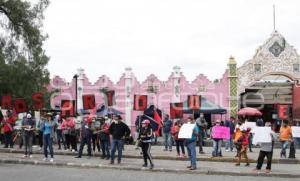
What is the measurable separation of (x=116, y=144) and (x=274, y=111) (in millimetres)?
30579

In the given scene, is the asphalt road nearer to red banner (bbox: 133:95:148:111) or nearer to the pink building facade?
red banner (bbox: 133:95:148:111)

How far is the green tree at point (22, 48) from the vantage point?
93.9 feet

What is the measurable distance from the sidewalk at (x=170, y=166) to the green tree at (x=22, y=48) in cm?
872

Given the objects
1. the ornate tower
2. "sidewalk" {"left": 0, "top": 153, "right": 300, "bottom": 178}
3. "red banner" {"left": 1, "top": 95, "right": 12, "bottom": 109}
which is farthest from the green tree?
the ornate tower

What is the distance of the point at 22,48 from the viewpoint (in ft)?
99.3

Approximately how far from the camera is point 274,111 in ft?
155

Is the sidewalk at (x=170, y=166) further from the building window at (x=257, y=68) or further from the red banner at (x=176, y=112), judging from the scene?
the building window at (x=257, y=68)

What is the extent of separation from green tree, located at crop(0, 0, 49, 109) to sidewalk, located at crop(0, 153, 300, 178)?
8.72 m

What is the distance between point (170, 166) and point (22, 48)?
14641 millimetres

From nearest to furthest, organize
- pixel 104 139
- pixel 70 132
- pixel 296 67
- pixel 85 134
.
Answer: pixel 104 139
pixel 85 134
pixel 70 132
pixel 296 67

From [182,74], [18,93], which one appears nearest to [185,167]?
[18,93]

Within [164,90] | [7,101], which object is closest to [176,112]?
[7,101]

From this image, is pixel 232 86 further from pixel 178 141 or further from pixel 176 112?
pixel 178 141

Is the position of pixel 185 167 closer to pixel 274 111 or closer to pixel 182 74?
pixel 182 74
